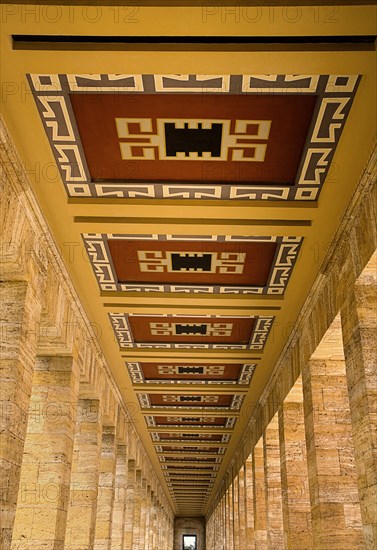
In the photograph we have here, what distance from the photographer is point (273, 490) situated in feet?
32.1

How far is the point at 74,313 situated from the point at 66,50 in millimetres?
3946

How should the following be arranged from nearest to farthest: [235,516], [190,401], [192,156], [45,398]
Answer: [192,156], [45,398], [190,401], [235,516]

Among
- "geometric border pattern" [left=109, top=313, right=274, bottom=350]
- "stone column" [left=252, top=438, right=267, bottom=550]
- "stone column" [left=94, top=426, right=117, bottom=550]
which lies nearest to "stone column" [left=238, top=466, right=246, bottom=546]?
"stone column" [left=252, top=438, right=267, bottom=550]

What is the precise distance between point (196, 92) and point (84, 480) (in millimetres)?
5913

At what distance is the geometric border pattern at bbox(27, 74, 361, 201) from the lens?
388cm

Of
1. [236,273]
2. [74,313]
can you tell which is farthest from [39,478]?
[236,273]

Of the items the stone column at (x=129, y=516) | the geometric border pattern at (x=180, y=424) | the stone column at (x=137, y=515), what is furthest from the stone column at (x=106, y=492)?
the stone column at (x=137, y=515)

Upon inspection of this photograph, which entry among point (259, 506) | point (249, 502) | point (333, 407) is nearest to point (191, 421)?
point (249, 502)

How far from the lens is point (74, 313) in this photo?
705cm

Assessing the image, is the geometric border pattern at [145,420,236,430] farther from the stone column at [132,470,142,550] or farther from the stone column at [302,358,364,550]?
the stone column at [302,358,364,550]

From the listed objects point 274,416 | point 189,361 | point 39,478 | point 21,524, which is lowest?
point 21,524

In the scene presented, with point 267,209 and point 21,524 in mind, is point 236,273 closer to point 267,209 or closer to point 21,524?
point 267,209

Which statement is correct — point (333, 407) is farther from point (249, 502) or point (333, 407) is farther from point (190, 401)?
point (249, 502)

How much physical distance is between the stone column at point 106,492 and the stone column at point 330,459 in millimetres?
4244
